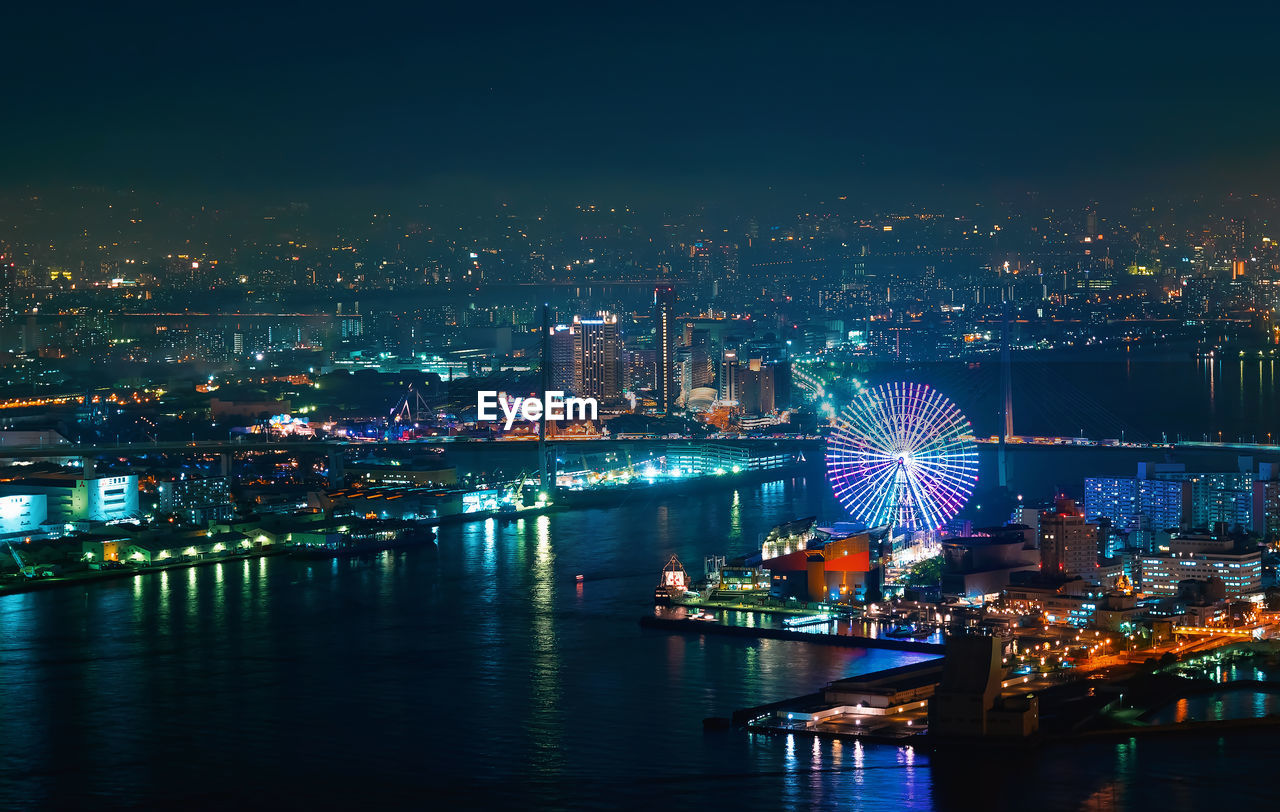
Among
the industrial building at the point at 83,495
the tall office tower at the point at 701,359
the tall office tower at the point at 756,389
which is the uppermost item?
the tall office tower at the point at 701,359

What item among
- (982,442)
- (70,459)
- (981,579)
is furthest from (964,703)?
(70,459)

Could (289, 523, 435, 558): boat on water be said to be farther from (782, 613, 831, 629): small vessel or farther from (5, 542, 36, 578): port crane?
(782, 613, 831, 629): small vessel

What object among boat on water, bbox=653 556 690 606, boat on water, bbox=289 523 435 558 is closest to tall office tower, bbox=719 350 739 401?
boat on water, bbox=289 523 435 558

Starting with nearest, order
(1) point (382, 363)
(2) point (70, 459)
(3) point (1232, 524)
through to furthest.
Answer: (3) point (1232, 524) → (2) point (70, 459) → (1) point (382, 363)

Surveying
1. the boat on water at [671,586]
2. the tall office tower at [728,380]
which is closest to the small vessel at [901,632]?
the boat on water at [671,586]

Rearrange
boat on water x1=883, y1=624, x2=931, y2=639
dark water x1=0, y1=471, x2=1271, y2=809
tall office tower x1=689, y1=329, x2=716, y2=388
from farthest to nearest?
tall office tower x1=689, y1=329, x2=716, y2=388
boat on water x1=883, y1=624, x2=931, y2=639
dark water x1=0, y1=471, x2=1271, y2=809

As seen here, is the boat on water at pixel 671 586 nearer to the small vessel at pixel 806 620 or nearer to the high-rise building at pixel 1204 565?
the small vessel at pixel 806 620

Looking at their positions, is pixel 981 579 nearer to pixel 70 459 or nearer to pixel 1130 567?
pixel 1130 567
